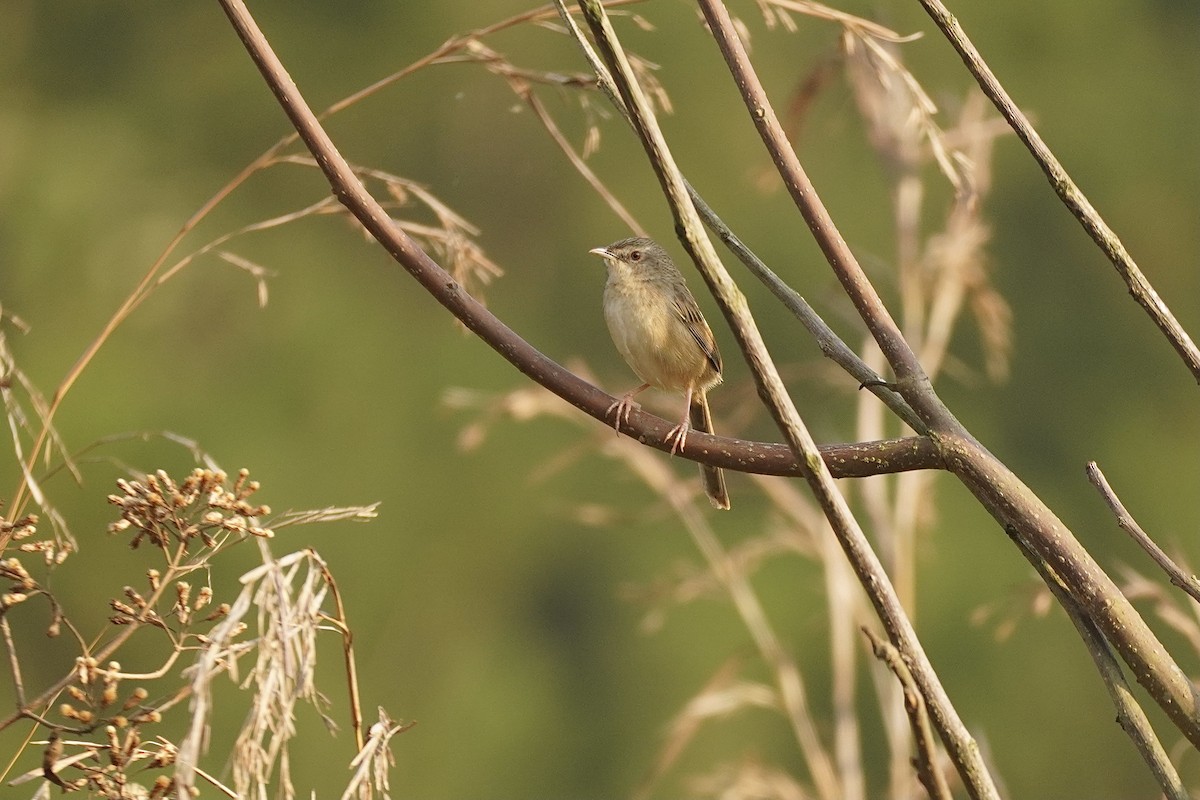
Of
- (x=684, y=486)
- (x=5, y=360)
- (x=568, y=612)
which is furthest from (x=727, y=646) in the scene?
(x=5, y=360)

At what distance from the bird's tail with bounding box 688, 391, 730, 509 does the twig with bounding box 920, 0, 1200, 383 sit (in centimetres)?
196

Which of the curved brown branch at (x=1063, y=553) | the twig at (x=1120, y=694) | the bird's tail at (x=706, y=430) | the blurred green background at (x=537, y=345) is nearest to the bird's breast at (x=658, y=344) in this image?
the bird's tail at (x=706, y=430)

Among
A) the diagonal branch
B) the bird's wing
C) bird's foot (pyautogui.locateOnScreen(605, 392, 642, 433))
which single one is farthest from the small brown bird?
the diagonal branch

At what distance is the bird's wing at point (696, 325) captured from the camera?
3.85 meters

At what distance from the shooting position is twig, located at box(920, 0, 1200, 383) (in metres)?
1.42

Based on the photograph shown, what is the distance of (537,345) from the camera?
1506 cm

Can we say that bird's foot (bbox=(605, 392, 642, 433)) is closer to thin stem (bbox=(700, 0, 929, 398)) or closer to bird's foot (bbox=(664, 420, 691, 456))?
bird's foot (bbox=(664, 420, 691, 456))

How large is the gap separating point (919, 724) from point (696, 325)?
287cm

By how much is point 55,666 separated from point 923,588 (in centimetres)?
945


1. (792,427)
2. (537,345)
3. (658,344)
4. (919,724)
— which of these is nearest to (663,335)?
(658,344)

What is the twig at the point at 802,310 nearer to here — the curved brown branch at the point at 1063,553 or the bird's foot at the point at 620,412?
the curved brown branch at the point at 1063,553

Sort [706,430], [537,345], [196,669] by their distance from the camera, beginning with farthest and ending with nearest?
1. [537,345]
2. [706,430]
3. [196,669]

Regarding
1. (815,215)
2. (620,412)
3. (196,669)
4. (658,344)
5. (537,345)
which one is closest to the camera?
(196,669)

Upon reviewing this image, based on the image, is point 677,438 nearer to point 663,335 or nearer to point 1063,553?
point 1063,553
